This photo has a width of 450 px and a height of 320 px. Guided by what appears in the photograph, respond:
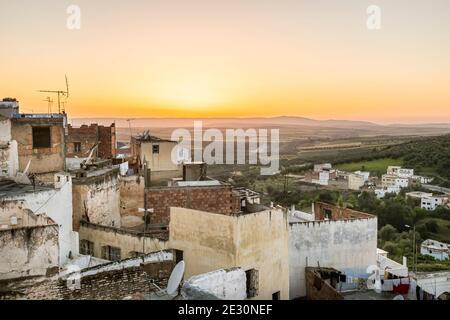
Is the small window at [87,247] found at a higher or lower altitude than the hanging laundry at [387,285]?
higher

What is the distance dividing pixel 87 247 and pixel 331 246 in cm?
682

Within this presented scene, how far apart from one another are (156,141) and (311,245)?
9892mm

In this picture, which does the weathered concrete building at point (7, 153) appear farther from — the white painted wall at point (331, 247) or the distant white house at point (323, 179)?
the distant white house at point (323, 179)

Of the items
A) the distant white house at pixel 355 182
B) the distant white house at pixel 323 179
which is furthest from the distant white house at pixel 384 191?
the distant white house at pixel 323 179

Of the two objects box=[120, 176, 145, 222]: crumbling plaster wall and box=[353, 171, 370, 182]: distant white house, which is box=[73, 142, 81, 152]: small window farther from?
box=[353, 171, 370, 182]: distant white house

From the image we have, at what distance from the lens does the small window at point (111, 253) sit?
12.5 m

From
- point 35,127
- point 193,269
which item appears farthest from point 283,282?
point 35,127

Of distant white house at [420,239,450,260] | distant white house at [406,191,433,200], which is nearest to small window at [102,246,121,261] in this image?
distant white house at [420,239,450,260]

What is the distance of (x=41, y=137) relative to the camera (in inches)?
609

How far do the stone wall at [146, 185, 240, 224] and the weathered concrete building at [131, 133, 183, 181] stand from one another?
5217 mm

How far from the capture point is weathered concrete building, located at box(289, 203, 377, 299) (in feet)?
41.3

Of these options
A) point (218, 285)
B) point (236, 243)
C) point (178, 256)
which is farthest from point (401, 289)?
point (218, 285)

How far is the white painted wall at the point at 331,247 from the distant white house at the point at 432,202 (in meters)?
29.2
